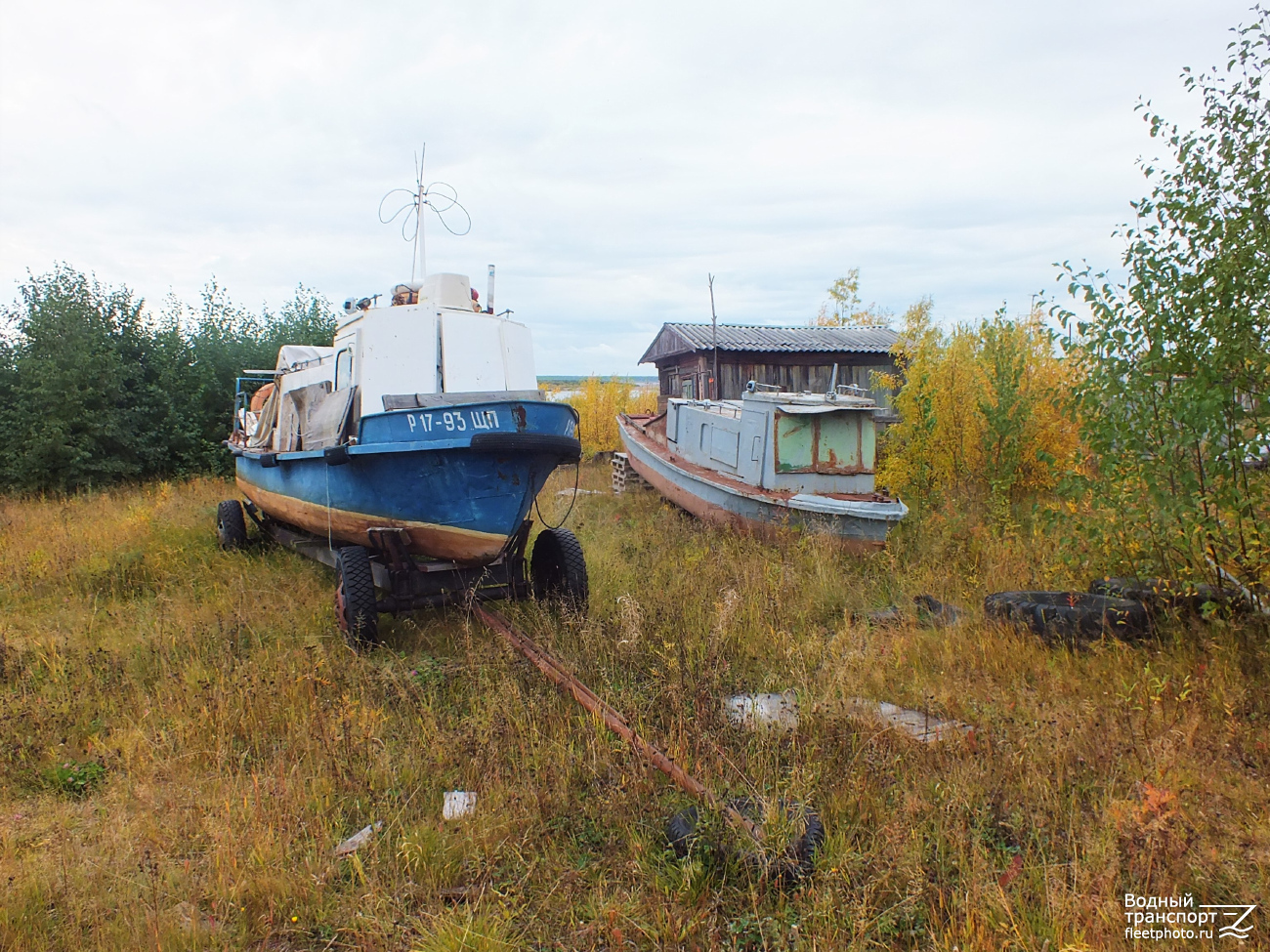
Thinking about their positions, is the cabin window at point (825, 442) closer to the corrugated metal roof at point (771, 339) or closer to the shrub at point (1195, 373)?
the shrub at point (1195, 373)

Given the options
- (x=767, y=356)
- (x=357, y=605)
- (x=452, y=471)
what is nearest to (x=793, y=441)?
(x=452, y=471)

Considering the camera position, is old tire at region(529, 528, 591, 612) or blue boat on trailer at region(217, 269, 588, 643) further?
old tire at region(529, 528, 591, 612)

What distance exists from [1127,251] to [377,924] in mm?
6017

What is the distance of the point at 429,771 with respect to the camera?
406 cm

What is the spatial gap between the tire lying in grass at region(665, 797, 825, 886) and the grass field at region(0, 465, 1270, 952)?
68 mm

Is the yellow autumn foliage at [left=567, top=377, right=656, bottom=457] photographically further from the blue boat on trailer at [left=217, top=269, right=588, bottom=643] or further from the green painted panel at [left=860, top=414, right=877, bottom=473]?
the blue boat on trailer at [left=217, top=269, right=588, bottom=643]

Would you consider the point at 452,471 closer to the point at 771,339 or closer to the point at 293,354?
the point at 293,354

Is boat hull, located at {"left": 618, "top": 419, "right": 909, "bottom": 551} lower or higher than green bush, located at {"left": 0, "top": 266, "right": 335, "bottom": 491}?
lower

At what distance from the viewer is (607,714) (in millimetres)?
4391

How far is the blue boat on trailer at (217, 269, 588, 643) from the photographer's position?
240 inches

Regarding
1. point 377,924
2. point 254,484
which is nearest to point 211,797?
point 377,924

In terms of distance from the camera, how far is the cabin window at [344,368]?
24.0 feet

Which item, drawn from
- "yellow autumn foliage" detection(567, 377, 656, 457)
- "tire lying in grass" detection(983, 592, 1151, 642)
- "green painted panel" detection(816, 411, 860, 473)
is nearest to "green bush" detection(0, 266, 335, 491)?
"yellow autumn foliage" detection(567, 377, 656, 457)

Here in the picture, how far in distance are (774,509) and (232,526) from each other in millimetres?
7288
